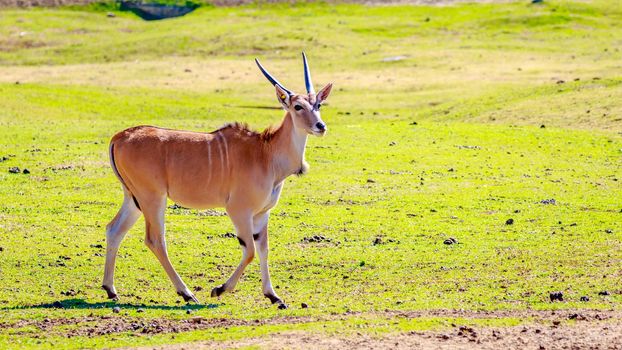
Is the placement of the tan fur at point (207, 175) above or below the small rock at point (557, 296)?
above

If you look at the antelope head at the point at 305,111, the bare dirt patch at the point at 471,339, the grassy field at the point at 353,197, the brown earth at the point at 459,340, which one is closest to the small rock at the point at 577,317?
the bare dirt patch at the point at 471,339

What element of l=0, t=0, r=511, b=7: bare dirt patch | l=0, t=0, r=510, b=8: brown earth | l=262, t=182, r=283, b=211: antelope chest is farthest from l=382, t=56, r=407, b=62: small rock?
l=262, t=182, r=283, b=211: antelope chest

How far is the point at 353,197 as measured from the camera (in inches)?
788

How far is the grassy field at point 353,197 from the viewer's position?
40.8ft

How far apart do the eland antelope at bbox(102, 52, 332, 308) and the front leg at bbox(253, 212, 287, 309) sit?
12mm

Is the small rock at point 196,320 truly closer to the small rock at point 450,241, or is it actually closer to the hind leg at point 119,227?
the hind leg at point 119,227

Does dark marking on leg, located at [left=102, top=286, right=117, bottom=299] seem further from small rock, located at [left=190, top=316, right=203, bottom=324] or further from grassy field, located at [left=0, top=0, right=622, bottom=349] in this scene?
small rock, located at [left=190, top=316, right=203, bottom=324]

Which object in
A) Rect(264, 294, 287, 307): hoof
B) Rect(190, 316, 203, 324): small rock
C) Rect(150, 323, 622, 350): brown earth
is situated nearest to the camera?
Rect(150, 323, 622, 350): brown earth

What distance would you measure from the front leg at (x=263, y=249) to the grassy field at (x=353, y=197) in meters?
0.24

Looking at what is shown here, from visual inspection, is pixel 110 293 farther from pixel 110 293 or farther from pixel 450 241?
pixel 450 241

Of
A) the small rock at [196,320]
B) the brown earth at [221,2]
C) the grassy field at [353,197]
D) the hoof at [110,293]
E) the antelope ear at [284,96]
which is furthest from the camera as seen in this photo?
the brown earth at [221,2]

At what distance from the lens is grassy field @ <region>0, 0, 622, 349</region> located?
489 inches

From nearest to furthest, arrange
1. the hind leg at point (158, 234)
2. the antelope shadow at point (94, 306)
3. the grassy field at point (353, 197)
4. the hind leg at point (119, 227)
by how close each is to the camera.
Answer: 1. the antelope shadow at point (94, 306)
2. the grassy field at point (353, 197)
3. the hind leg at point (158, 234)
4. the hind leg at point (119, 227)

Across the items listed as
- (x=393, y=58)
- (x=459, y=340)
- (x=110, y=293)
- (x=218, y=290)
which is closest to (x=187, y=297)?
(x=218, y=290)
